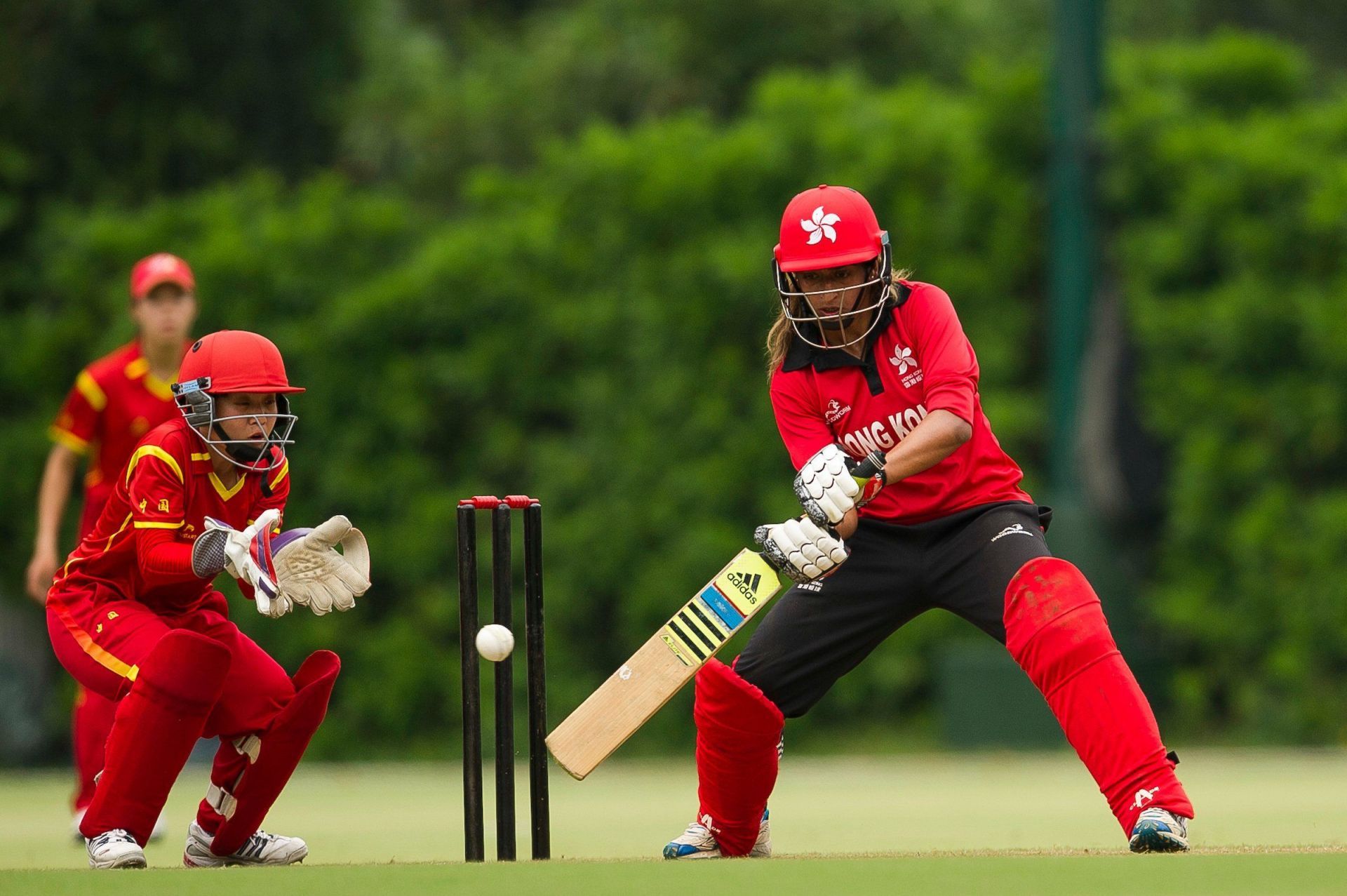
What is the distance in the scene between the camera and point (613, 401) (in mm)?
9898

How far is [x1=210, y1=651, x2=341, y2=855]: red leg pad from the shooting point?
4773 millimetres

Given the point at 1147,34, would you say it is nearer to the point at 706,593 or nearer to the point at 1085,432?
the point at 1085,432

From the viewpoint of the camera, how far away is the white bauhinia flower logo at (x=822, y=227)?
4613 mm

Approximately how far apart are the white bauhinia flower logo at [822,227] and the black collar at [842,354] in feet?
0.83

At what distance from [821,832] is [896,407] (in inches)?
64.7

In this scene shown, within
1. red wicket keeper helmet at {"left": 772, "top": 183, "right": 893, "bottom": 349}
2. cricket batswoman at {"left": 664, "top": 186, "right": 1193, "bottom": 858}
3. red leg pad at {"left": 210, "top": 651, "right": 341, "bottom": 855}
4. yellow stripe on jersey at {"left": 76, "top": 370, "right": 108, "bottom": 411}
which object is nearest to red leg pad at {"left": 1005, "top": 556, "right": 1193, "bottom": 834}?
cricket batswoman at {"left": 664, "top": 186, "right": 1193, "bottom": 858}

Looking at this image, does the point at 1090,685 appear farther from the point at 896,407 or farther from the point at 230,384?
the point at 230,384

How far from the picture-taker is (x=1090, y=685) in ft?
14.4

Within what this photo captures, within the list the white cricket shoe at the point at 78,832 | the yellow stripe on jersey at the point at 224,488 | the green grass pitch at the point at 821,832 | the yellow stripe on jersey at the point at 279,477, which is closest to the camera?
the green grass pitch at the point at 821,832

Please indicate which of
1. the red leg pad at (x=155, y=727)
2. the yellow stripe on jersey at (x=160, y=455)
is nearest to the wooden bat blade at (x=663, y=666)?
the red leg pad at (x=155, y=727)

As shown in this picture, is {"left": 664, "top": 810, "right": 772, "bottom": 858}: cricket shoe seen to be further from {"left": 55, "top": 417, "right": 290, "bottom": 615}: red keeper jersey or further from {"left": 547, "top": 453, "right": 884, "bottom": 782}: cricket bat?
{"left": 55, "top": 417, "right": 290, "bottom": 615}: red keeper jersey

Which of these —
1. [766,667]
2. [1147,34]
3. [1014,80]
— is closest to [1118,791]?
[766,667]

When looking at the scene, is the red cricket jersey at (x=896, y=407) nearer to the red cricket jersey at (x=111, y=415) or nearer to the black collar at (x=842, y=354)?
the black collar at (x=842, y=354)

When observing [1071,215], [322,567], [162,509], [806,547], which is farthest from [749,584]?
[1071,215]
